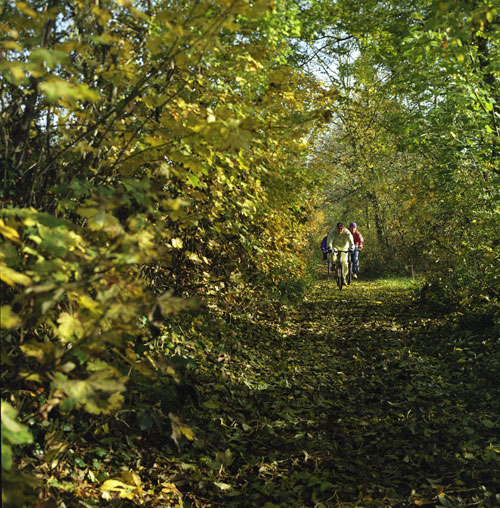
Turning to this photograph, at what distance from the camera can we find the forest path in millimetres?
2941

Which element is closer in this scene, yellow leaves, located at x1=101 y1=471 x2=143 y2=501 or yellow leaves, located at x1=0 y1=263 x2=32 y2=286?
yellow leaves, located at x1=0 y1=263 x2=32 y2=286

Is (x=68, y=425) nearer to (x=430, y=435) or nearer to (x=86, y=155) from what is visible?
(x=86, y=155)

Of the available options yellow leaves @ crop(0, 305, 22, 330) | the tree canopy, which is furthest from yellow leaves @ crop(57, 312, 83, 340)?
yellow leaves @ crop(0, 305, 22, 330)

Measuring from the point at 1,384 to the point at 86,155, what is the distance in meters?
1.39

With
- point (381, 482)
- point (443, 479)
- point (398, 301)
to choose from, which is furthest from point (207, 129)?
point (398, 301)

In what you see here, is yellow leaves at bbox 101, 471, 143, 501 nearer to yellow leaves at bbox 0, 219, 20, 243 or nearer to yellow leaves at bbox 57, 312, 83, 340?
yellow leaves at bbox 57, 312, 83, 340

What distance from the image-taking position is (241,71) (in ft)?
12.3

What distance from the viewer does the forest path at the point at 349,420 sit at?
9.65 feet

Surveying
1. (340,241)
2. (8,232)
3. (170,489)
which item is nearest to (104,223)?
(8,232)

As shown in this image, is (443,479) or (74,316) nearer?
(74,316)

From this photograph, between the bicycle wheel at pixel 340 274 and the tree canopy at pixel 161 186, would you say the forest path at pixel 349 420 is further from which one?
the bicycle wheel at pixel 340 274

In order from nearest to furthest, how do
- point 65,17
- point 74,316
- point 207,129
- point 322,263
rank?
point 74,316 < point 207,129 < point 65,17 < point 322,263

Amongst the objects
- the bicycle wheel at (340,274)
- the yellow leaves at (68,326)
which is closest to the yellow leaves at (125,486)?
the yellow leaves at (68,326)

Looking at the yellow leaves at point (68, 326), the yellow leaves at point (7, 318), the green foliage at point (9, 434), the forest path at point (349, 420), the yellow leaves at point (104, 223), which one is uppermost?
the yellow leaves at point (104, 223)
